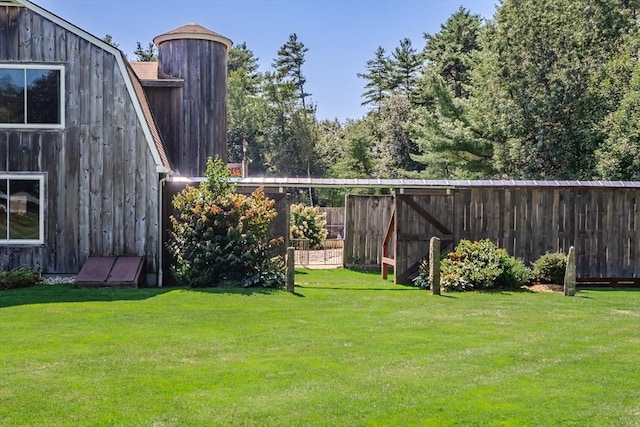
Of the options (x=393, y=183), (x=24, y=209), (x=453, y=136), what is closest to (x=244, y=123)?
(x=453, y=136)

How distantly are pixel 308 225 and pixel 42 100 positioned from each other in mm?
11076

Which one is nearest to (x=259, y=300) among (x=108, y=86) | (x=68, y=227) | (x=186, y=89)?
(x=68, y=227)

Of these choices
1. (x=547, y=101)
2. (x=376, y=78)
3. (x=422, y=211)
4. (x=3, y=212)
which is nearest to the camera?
(x=3, y=212)

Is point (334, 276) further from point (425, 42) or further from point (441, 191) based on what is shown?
point (425, 42)

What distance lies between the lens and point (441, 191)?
15.1 metres

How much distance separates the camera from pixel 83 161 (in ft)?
44.9

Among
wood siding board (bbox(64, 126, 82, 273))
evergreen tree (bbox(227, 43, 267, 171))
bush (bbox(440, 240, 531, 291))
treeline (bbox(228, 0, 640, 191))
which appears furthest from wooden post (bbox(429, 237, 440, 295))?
evergreen tree (bbox(227, 43, 267, 171))

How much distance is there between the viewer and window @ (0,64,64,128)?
13.7m

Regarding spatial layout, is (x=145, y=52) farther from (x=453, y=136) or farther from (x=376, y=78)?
(x=453, y=136)

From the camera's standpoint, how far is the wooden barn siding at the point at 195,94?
17.6 metres

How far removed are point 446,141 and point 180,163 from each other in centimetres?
1318

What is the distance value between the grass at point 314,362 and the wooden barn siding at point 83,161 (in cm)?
290

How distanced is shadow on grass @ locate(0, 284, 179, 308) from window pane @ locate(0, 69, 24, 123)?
3878 millimetres

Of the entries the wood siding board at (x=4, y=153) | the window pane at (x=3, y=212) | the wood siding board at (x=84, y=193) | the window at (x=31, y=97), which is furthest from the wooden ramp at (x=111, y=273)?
the window at (x=31, y=97)
